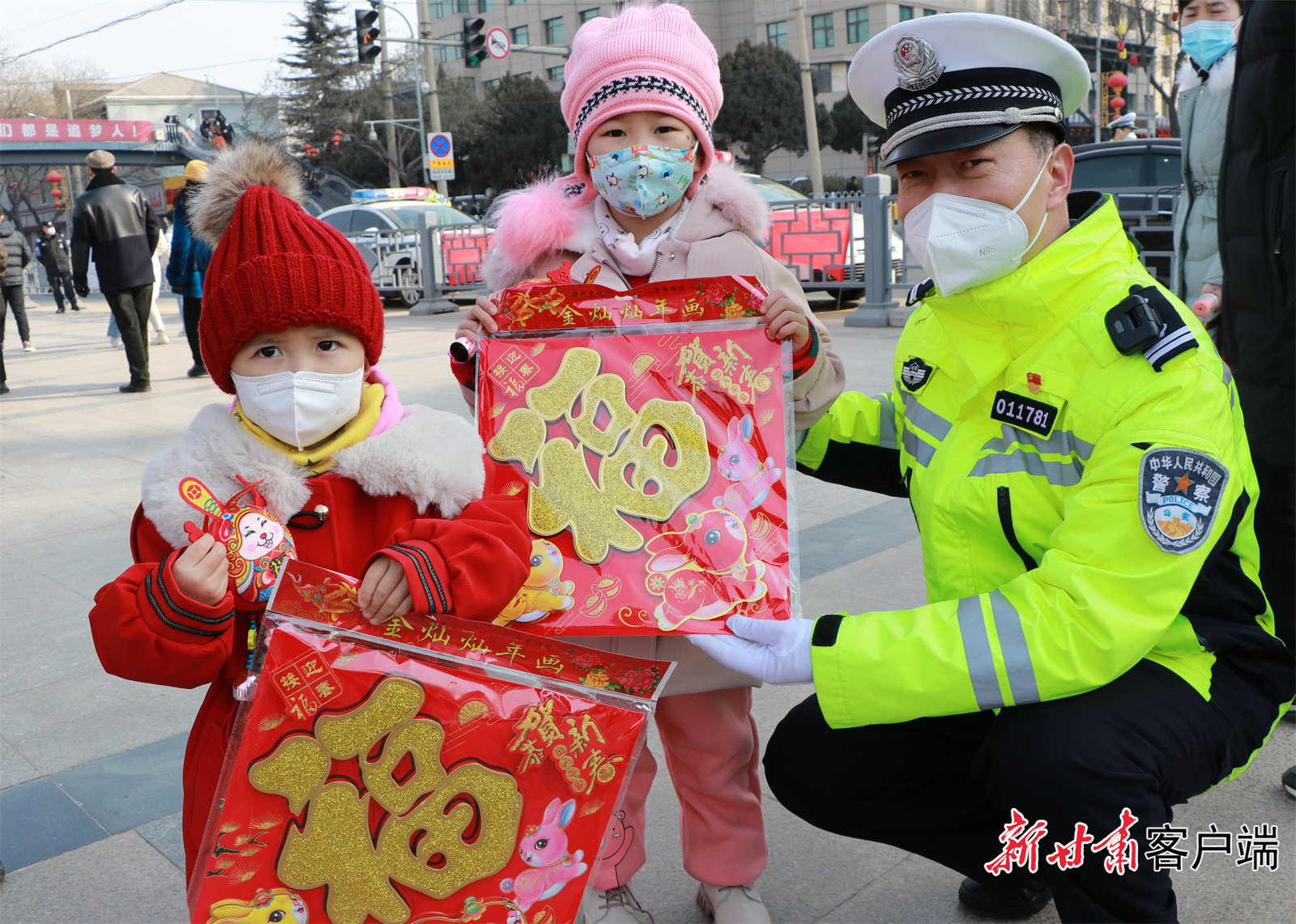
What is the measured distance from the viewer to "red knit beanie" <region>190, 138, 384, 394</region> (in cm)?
164

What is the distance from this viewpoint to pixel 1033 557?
1.83 metres

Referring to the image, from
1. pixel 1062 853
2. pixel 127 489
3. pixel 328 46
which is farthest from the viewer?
pixel 328 46

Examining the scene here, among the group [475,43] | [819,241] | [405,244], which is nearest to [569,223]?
[819,241]

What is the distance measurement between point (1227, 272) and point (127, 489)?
520cm

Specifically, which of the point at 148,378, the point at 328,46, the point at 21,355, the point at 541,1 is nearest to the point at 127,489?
the point at 148,378

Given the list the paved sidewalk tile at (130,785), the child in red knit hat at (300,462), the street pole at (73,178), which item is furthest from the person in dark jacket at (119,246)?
the street pole at (73,178)

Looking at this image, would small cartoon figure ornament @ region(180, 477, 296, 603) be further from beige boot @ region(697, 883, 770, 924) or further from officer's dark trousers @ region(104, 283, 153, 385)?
officer's dark trousers @ region(104, 283, 153, 385)

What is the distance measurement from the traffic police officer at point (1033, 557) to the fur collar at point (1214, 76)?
5.97 ft

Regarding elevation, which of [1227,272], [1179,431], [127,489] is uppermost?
[1227,272]

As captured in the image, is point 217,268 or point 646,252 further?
point 646,252

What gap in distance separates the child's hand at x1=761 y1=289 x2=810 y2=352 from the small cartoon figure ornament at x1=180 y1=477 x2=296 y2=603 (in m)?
0.92

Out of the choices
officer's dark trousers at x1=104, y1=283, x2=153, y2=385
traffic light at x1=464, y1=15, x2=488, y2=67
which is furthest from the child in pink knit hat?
traffic light at x1=464, y1=15, x2=488, y2=67

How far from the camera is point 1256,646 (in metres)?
1.82

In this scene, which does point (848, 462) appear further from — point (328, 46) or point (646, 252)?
point (328, 46)
